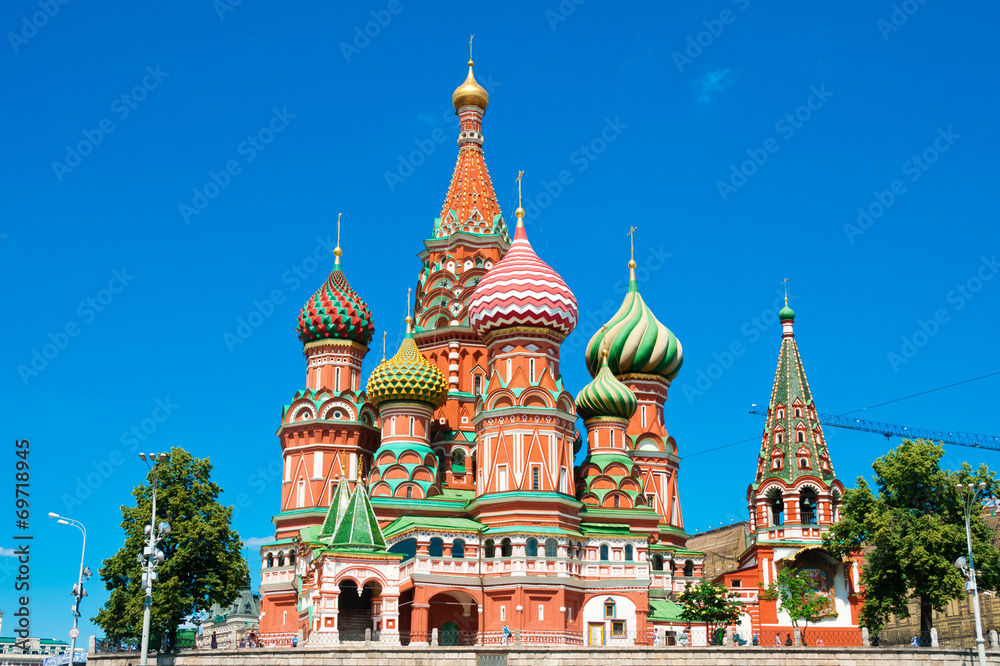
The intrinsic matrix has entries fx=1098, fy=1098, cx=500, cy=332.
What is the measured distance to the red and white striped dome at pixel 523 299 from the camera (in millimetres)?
44938

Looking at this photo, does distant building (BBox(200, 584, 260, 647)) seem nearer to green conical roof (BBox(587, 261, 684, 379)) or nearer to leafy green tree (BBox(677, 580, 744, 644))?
green conical roof (BBox(587, 261, 684, 379))

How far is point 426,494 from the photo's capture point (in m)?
44.7

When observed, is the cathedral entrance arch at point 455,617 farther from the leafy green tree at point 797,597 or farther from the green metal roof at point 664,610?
the leafy green tree at point 797,597

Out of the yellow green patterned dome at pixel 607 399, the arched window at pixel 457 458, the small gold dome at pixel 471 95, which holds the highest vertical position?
the small gold dome at pixel 471 95

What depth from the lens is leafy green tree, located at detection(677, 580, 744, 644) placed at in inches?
1587

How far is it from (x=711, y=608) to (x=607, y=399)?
11.2 metres

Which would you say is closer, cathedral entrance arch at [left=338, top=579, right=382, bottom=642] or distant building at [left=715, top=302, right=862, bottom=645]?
cathedral entrance arch at [left=338, top=579, right=382, bottom=642]

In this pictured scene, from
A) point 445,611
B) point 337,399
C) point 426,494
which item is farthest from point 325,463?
point 445,611

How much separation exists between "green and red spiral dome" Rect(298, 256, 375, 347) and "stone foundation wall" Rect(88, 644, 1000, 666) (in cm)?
1938

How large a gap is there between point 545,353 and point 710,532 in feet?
141

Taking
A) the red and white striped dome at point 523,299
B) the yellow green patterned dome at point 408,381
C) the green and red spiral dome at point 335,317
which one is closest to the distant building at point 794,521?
the red and white striped dome at point 523,299

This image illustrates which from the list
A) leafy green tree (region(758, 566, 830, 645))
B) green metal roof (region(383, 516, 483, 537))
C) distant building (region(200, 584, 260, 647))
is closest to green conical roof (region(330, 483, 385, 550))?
green metal roof (region(383, 516, 483, 537))

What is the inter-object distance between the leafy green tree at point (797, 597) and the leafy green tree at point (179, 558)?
20.2 metres

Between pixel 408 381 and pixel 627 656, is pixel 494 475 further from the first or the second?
pixel 627 656
